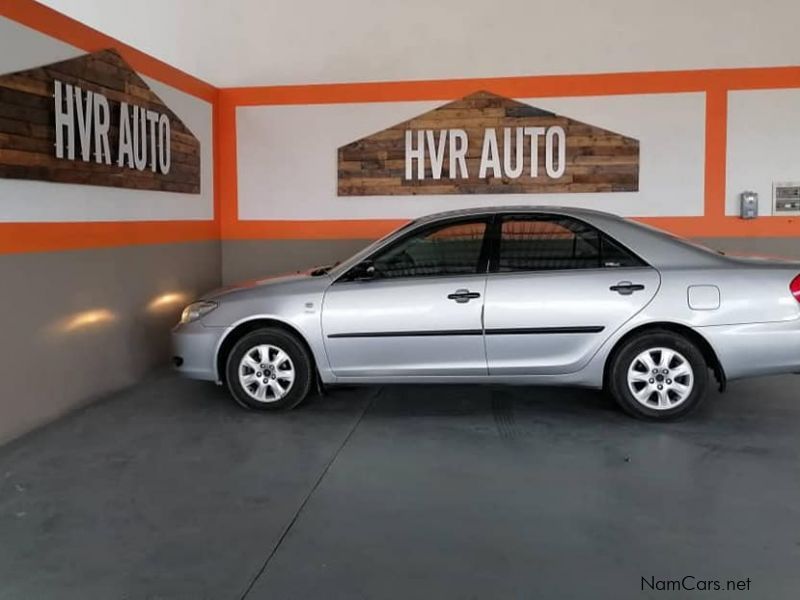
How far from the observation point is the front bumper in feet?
19.0

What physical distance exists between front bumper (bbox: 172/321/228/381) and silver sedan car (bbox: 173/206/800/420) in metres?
0.02

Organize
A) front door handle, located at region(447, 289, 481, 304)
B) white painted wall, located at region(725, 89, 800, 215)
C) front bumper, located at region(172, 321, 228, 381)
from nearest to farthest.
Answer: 1. front door handle, located at region(447, 289, 481, 304)
2. front bumper, located at region(172, 321, 228, 381)
3. white painted wall, located at region(725, 89, 800, 215)

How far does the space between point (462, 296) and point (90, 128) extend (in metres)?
3.20

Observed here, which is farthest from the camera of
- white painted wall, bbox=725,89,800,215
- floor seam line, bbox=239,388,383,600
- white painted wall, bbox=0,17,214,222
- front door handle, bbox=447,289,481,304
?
white painted wall, bbox=725,89,800,215

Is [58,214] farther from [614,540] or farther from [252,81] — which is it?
[614,540]

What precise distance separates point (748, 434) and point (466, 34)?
5350mm

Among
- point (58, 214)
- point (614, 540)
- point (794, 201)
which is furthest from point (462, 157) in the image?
point (614, 540)

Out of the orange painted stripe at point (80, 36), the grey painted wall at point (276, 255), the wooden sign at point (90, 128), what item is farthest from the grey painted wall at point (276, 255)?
the orange painted stripe at point (80, 36)

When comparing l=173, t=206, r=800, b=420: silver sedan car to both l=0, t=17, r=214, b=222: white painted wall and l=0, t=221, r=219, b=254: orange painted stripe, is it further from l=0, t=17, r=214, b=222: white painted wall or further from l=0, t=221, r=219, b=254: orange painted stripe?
l=0, t=17, r=214, b=222: white painted wall

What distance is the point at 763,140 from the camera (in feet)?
26.9

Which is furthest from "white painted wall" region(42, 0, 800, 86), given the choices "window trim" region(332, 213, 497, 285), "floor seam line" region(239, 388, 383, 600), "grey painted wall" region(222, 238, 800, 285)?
"floor seam line" region(239, 388, 383, 600)

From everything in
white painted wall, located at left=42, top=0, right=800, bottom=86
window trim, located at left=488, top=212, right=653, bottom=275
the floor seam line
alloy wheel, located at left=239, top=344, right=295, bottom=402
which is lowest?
the floor seam line

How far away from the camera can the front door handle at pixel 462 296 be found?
213 inches

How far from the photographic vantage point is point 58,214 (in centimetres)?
575
